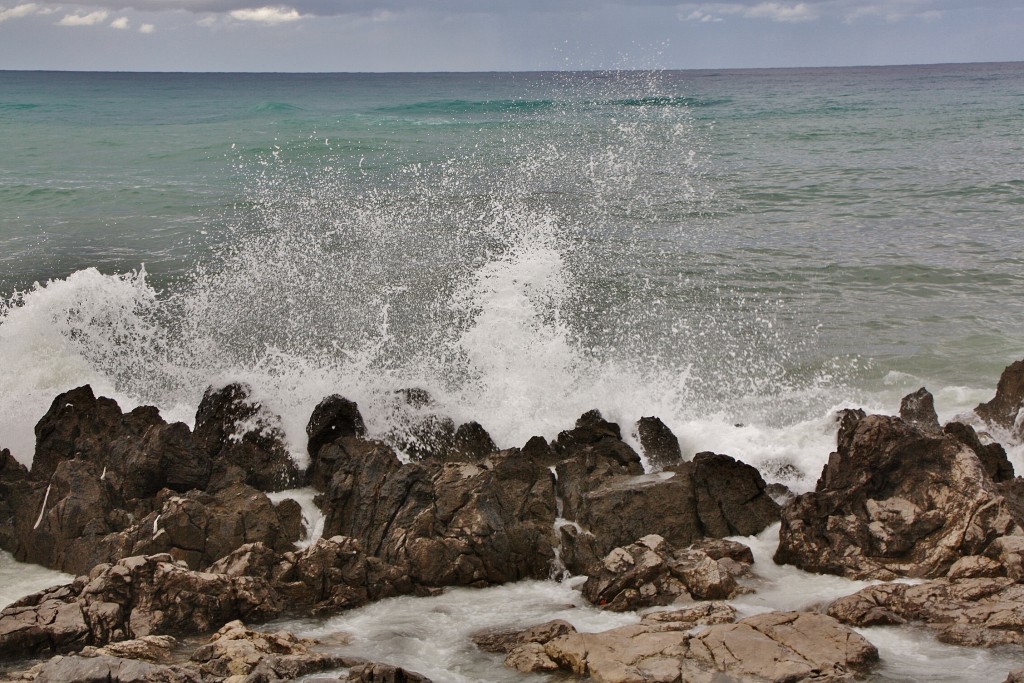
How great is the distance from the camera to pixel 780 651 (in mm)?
6676

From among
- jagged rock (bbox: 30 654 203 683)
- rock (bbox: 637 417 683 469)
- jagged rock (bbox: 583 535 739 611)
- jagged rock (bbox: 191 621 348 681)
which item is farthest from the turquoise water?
jagged rock (bbox: 30 654 203 683)

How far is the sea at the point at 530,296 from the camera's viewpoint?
11641mm

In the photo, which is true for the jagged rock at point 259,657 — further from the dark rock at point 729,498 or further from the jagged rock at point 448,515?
the dark rock at point 729,498

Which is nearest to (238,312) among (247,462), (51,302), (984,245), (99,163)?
(51,302)

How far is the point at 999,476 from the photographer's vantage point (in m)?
9.58

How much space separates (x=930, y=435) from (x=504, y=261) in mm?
9926

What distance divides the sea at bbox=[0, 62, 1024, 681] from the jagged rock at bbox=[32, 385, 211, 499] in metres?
1.14

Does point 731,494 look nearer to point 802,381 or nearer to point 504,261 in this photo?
point 802,381

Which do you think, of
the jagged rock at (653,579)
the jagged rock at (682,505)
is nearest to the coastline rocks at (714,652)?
the jagged rock at (653,579)

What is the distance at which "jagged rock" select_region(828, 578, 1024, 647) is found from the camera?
22.9 ft

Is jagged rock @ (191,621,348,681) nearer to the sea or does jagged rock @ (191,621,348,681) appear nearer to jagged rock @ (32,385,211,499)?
the sea

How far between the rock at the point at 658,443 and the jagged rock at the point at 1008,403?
360 cm

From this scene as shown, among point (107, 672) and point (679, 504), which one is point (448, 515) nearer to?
point (679, 504)

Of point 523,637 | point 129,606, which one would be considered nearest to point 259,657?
point 129,606
